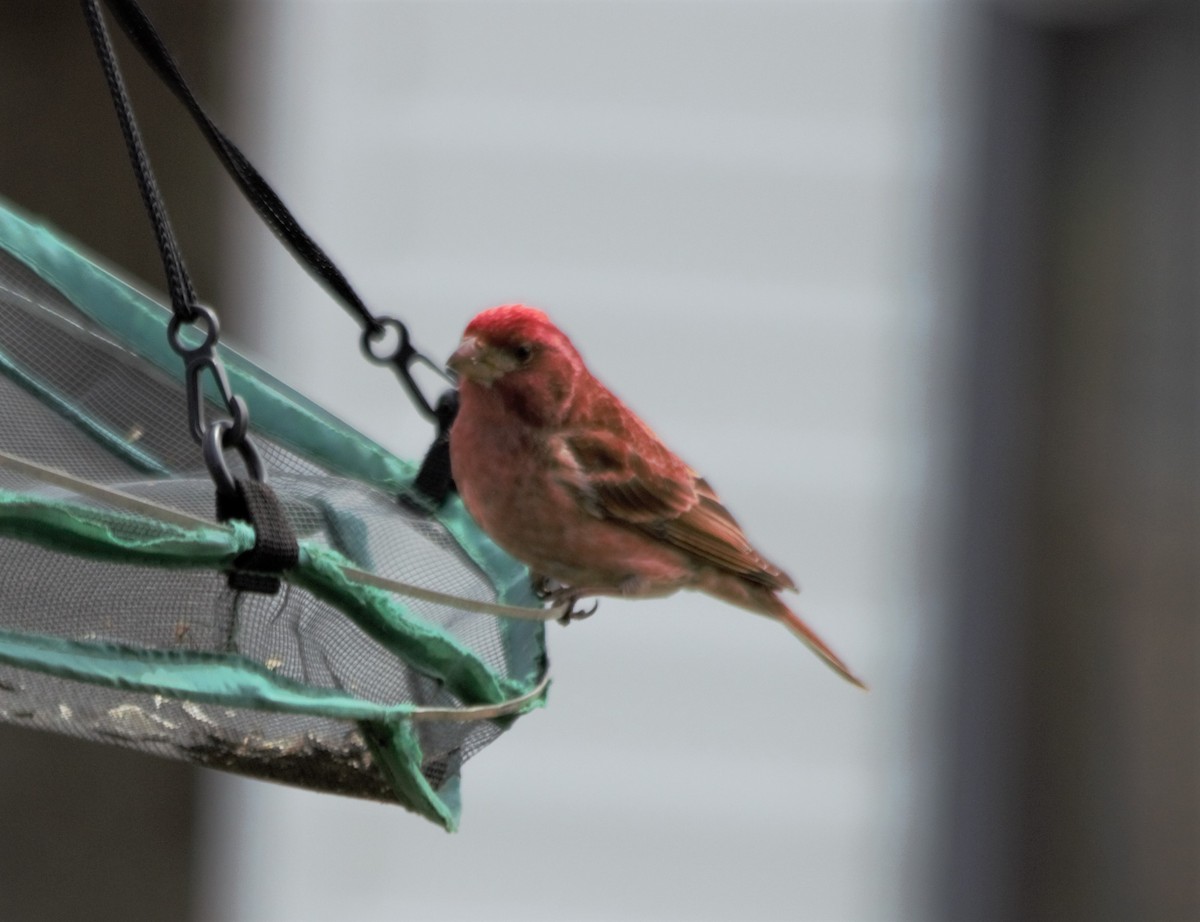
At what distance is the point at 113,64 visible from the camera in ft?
8.63

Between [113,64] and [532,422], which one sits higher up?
[113,64]

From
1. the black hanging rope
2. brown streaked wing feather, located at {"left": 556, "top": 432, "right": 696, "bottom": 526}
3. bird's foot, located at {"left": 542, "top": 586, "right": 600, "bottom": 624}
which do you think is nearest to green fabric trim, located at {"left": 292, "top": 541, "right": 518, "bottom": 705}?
bird's foot, located at {"left": 542, "top": 586, "right": 600, "bottom": 624}

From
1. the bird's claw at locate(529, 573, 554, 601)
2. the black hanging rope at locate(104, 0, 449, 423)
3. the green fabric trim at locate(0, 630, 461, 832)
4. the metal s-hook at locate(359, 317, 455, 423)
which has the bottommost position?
the green fabric trim at locate(0, 630, 461, 832)

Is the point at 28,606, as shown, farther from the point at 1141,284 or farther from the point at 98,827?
the point at 1141,284

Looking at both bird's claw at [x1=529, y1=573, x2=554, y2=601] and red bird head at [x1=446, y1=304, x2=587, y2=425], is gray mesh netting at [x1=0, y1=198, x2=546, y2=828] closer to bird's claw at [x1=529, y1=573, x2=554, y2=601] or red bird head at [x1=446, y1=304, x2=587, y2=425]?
bird's claw at [x1=529, y1=573, x2=554, y2=601]

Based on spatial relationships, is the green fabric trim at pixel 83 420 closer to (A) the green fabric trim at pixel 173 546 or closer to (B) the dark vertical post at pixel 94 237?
(A) the green fabric trim at pixel 173 546

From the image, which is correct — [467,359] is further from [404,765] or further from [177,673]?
[177,673]

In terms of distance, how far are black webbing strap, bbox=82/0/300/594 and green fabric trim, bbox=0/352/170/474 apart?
30.9 inches

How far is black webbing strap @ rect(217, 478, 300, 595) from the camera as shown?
7.43 ft

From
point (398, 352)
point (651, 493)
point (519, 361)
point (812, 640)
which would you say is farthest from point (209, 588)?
point (812, 640)

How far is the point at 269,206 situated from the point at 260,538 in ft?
3.37

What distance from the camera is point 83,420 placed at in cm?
331

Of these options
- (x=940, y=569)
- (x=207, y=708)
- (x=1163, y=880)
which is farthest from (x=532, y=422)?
(x=1163, y=880)

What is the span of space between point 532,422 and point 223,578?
124 cm
